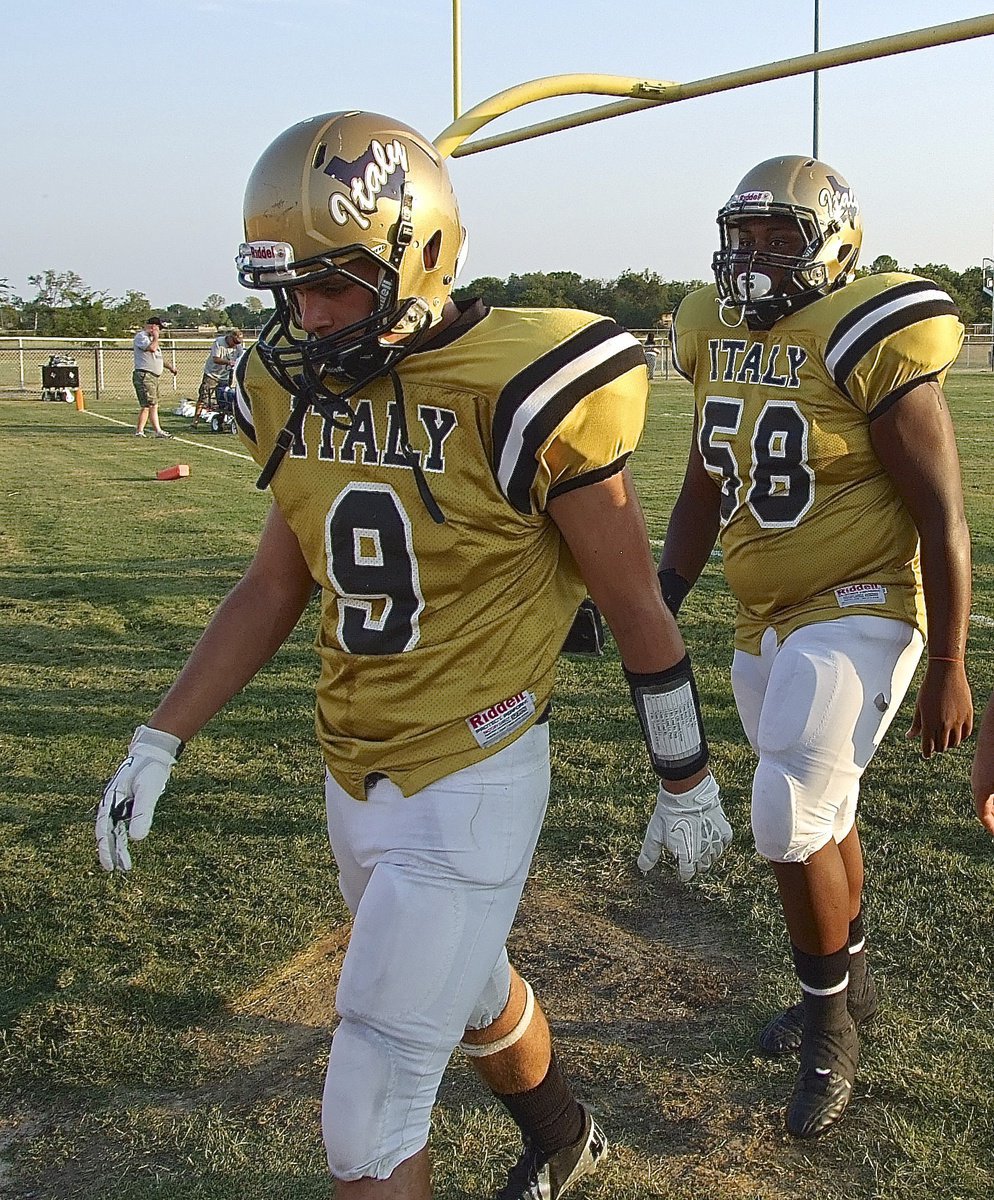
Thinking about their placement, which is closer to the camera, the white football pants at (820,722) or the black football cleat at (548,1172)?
the black football cleat at (548,1172)

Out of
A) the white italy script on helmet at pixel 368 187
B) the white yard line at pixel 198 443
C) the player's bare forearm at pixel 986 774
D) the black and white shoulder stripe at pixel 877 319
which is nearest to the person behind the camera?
the white italy script on helmet at pixel 368 187

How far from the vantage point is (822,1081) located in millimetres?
2734

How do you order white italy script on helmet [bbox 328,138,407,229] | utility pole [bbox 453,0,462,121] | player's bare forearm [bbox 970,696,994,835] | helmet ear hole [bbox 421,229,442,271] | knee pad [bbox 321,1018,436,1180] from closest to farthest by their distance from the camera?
knee pad [bbox 321,1018,436,1180], white italy script on helmet [bbox 328,138,407,229], helmet ear hole [bbox 421,229,442,271], player's bare forearm [bbox 970,696,994,835], utility pole [bbox 453,0,462,121]

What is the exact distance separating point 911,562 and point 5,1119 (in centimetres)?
236

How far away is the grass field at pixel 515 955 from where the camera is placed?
2613 millimetres

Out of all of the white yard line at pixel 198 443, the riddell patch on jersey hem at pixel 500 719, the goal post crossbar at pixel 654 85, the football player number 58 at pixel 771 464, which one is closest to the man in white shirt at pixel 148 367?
the white yard line at pixel 198 443

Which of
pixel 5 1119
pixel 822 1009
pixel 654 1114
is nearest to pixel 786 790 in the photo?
pixel 822 1009

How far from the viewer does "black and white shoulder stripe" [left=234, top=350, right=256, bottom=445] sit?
94.0 inches

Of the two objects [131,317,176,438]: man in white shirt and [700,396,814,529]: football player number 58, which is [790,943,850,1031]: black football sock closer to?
[700,396,814,529]: football player number 58

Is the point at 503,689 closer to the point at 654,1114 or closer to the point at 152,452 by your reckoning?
the point at 654,1114

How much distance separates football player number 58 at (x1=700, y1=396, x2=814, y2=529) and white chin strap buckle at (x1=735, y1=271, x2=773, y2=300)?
25 centimetres

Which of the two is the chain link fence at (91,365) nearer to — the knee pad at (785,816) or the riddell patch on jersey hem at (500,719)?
the knee pad at (785,816)

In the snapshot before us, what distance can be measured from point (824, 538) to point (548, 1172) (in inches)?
58.2

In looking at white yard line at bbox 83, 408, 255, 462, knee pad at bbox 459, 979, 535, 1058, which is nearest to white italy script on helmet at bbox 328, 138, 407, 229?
knee pad at bbox 459, 979, 535, 1058
